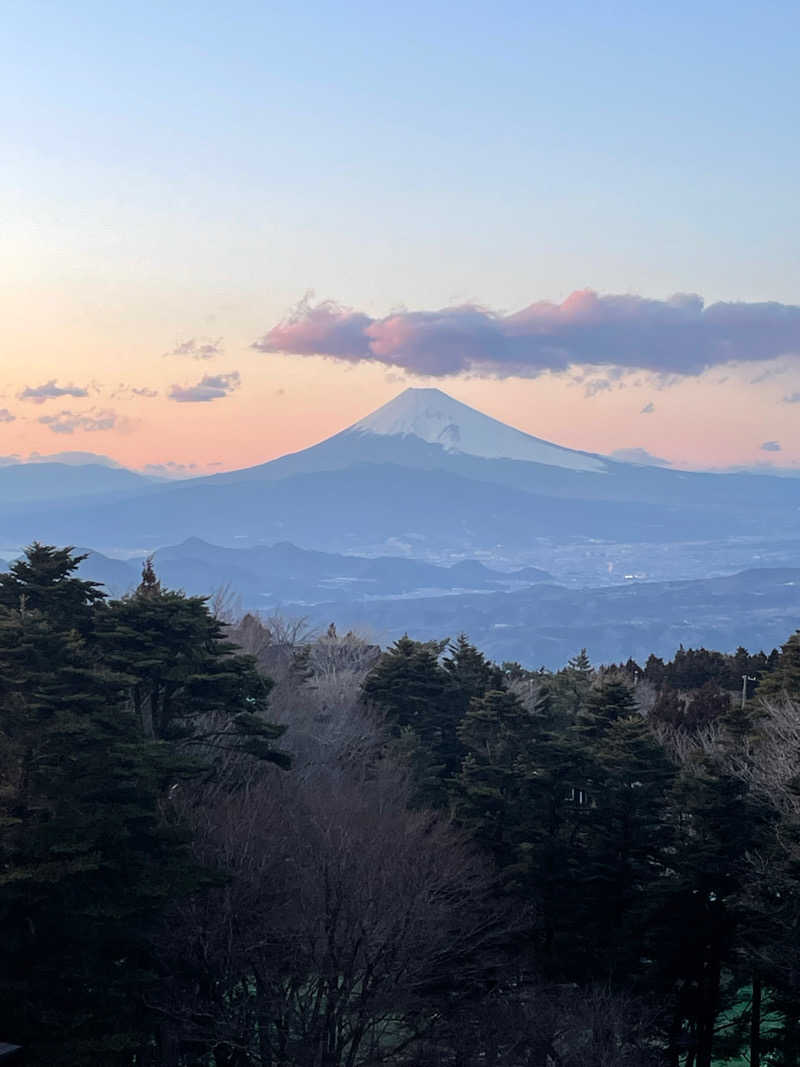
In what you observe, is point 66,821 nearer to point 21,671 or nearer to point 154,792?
point 154,792

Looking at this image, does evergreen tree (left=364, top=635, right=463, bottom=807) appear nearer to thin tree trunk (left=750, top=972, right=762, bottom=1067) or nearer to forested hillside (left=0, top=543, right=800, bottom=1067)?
forested hillside (left=0, top=543, right=800, bottom=1067)

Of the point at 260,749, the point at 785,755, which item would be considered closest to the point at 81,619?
the point at 260,749

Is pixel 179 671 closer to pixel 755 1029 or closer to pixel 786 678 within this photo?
pixel 755 1029

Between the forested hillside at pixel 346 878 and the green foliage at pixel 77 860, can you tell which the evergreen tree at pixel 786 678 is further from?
the green foliage at pixel 77 860

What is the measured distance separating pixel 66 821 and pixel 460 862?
26.1 feet

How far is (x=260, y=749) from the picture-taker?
70.4 feet

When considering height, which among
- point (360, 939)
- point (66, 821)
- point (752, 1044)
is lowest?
point (752, 1044)

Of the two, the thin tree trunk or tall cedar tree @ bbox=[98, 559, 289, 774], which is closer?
the thin tree trunk

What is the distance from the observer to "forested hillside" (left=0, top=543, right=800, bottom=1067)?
15070 mm

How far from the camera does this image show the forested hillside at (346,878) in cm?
1507

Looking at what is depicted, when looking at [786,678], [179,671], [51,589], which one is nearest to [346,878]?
[179,671]

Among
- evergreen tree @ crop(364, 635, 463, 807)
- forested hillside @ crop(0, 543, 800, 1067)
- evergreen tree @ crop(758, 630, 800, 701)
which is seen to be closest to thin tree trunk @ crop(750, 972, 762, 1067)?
forested hillside @ crop(0, 543, 800, 1067)

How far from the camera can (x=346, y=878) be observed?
16219mm

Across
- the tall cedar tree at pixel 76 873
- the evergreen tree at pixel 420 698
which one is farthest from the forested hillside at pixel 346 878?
the evergreen tree at pixel 420 698
